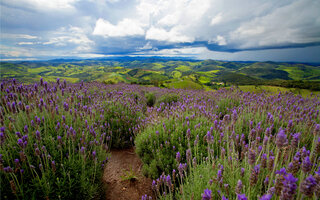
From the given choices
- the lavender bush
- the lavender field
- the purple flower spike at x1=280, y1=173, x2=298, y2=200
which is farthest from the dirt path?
the purple flower spike at x1=280, y1=173, x2=298, y2=200

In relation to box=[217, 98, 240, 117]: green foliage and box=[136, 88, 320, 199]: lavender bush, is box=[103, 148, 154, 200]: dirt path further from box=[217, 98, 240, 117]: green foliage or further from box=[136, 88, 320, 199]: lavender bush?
box=[217, 98, 240, 117]: green foliage

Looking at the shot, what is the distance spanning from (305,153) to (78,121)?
3.74 metres

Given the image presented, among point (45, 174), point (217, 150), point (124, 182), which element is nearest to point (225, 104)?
point (217, 150)

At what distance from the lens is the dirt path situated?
9.96 ft

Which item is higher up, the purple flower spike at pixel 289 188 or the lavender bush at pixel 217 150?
the purple flower spike at pixel 289 188

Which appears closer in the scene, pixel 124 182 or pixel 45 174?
pixel 45 174

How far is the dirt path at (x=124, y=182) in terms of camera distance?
304cm

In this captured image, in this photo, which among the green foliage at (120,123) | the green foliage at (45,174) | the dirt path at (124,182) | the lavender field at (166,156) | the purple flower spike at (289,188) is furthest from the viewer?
the green foliage at (120,123)

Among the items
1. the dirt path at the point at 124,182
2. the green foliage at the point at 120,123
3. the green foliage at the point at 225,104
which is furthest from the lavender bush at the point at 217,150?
the green foliage at the point at 225,104

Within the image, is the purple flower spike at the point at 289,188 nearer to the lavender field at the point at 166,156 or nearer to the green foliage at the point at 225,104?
the lavender field at the point at 166,156

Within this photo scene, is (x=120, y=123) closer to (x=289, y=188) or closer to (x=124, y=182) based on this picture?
(x=124, y=182)

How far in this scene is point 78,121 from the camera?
3314mm

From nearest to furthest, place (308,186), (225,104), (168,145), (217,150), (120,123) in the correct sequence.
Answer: (308,186) → (217,150) → (168,145) → (120,123) → (225,104)

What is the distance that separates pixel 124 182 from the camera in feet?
11.1
